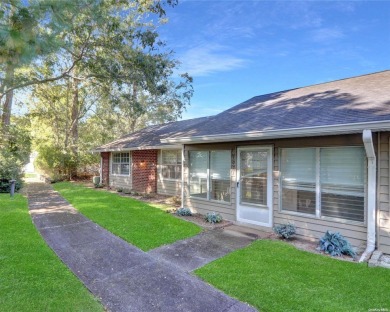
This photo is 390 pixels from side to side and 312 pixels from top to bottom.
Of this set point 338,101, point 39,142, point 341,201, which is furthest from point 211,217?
point 39,142

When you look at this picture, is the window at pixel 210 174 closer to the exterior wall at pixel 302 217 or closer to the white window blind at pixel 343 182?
the exterior wall at pixel 302 217

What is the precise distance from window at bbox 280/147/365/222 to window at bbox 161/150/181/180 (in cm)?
645

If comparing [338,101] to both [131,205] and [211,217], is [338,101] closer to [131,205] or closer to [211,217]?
[211,217]

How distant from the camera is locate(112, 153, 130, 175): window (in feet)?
50.2

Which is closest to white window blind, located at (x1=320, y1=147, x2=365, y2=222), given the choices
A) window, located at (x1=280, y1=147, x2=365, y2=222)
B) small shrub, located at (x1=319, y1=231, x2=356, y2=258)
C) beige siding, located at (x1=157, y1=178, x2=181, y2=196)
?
window, located at (x1=280, y1=147, x2=365, y2=222)

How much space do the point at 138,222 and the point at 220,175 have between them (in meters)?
2.80

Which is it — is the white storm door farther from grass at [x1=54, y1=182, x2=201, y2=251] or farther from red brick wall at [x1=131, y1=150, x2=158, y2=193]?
red brick wall at [x1=131, y1=150, x2=158, y2=193]

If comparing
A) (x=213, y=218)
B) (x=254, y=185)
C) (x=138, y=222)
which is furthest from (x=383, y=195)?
(x=138, y=222)

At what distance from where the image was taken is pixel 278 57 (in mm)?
15305

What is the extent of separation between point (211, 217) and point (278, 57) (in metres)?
11.6

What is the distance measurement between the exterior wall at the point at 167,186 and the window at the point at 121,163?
107 inches

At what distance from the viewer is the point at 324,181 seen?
5883mm

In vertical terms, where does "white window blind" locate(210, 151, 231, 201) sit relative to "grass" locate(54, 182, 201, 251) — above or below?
above

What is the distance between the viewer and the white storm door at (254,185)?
22.5ft
